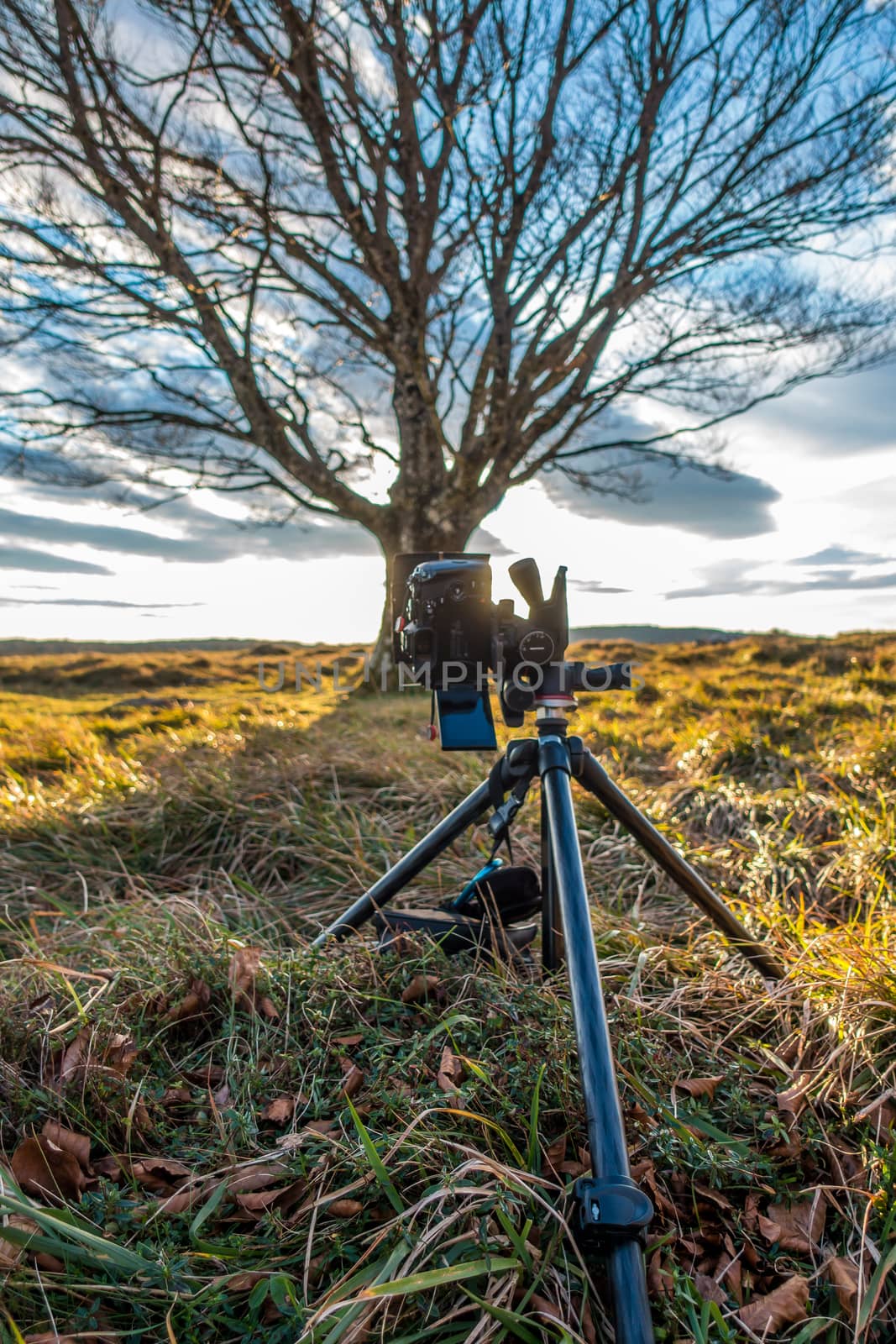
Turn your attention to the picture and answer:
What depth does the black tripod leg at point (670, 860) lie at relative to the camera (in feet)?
6.12

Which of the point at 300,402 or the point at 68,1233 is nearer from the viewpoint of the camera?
the point at 68,1233

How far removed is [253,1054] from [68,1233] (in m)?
0.57

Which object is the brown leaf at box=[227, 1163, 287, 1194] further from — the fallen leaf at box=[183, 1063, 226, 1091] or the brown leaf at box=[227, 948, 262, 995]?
the brown leaf at box=[227, 948, 262, 995]

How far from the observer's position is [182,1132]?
5.24ft

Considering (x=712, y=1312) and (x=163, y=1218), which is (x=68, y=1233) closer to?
(x=163, y=1218)

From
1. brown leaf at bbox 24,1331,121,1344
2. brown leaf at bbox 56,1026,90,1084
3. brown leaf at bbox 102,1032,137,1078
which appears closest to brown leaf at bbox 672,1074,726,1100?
brown leaf at bbox 24,1331,121,1344

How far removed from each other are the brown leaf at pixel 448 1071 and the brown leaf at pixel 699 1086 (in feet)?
1.69

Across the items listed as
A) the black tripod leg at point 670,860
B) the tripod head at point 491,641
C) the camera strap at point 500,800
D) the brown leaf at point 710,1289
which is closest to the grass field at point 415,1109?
the brown leaf at point 710,1289

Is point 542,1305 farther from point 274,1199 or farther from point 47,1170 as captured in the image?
point 47,1170


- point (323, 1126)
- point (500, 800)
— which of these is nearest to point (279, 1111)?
point (323, 1126)

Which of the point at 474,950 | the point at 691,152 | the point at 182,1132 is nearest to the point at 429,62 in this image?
the point at 691,152

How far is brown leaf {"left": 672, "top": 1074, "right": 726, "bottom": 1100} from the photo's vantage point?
5.47ft

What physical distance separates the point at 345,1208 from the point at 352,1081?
0.32 metres

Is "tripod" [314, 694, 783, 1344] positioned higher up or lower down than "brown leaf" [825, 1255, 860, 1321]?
higher up
